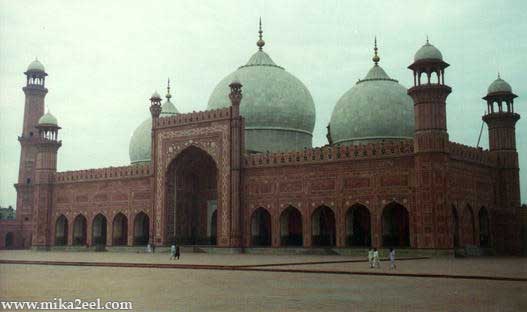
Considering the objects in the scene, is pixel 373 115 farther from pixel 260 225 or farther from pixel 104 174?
pixel 104 174

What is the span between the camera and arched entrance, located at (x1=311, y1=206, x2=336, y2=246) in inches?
924

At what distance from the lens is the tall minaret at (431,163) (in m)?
20.1

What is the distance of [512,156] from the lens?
24.2m

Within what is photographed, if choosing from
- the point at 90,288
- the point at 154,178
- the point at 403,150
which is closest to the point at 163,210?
the point at 154,178

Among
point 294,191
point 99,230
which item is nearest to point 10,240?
point 99,230

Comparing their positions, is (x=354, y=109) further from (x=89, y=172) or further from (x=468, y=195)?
(x=89, y=172)

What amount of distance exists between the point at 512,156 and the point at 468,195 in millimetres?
3494

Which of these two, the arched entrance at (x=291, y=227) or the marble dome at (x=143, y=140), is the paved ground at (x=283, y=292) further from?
the marble dome at (x=143, y=140)

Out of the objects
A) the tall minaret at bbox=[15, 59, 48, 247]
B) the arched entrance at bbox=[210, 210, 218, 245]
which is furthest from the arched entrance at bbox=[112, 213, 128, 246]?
the tall minaret at bbox=[15, 59, 48, 247]

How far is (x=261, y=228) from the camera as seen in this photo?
2642 cm

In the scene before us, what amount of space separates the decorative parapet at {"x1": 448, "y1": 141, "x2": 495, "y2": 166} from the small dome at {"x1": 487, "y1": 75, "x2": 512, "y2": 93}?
2.50 metres

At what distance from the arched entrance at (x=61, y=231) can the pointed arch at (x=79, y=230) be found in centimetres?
95

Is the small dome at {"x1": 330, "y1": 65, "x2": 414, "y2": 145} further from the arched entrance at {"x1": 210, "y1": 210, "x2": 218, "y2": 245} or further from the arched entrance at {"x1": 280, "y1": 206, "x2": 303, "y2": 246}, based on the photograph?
the arched entrance at {"x1": 210, "y1": 210, "x2": 218, "y2": 245}

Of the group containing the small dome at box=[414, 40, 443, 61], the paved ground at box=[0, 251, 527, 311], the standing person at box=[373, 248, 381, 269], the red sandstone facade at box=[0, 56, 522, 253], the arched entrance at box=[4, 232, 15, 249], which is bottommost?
the paved ground at box=[0, 251, 527, 311]
